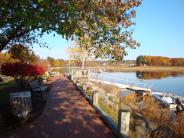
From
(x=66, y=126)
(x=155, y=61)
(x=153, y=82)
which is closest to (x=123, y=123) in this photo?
(x=66, y=126)

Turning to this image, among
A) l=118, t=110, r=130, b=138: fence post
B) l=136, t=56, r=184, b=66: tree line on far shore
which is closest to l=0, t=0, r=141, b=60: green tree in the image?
l=118, t=110, r=130, b=138: fence post

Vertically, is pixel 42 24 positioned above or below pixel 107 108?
above

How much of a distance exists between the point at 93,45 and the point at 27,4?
3567 millimetres

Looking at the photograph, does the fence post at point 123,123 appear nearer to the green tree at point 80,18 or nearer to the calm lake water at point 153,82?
the green tree at point 80,18

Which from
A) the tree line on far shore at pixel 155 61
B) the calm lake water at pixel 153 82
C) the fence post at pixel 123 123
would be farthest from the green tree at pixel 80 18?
the tree line on far shore at pixel 155 61

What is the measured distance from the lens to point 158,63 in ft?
649

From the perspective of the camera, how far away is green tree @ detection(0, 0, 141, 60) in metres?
7.60

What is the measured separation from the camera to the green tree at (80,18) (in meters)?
7.60

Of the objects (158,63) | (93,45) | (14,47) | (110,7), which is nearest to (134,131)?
(93,45)

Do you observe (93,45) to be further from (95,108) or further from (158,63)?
(158,63)

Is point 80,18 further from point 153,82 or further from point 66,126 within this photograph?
point 153,82

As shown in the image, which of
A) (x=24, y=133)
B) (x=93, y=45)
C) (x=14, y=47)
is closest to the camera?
(x=24, y=133)

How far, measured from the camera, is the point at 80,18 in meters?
9.43

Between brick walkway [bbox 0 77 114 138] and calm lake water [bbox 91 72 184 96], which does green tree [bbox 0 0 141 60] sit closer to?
brick walkway [bbox 0 77 114 138]
